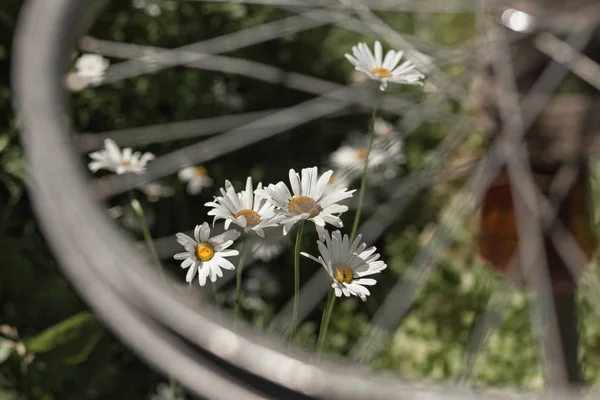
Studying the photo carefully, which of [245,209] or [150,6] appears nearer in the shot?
[245,209]

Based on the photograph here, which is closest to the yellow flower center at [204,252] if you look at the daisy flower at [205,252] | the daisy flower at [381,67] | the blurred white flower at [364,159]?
the daisy flower at [205,252]

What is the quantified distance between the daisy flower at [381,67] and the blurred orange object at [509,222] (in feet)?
1.65

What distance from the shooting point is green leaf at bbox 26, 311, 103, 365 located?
0.72 meters

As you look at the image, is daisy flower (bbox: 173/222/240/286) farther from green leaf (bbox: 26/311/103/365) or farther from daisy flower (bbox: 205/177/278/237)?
green leaf (bbox: 26/311/103/365)

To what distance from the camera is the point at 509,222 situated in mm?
945

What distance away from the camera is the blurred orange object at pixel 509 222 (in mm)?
910

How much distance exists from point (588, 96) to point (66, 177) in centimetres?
64

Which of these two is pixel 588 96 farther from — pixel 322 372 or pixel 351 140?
pixel 322 372

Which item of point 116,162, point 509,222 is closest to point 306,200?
point 116,162

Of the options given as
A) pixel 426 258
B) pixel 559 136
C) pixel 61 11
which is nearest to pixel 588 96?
pixel 559 136

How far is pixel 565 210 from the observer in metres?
0.92

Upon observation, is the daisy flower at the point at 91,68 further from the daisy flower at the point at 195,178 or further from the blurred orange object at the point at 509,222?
the blurred orange object at the point at 509,222

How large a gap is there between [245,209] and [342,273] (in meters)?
0.06

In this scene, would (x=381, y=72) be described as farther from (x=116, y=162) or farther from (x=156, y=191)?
(x=156, y=191)
